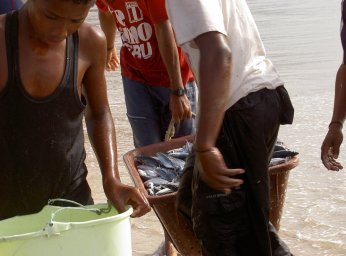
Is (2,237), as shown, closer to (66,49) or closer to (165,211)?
(66,49)

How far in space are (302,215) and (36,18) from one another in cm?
378

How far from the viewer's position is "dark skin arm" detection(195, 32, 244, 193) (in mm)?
3199

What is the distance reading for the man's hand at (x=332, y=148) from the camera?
4383 millimetres

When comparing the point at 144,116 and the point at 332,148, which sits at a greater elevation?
the point at 144,116

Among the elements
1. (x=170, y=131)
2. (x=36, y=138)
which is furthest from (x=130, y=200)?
(x=170, y=131)

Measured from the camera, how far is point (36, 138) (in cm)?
326

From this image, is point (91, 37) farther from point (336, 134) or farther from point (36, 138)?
point (336, 134)

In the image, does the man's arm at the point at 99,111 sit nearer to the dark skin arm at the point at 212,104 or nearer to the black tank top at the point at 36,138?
the black tank top at the point at 36,138

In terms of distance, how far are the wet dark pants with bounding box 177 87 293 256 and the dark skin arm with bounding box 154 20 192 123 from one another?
4.76 ft

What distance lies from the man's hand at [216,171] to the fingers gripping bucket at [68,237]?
499 mm

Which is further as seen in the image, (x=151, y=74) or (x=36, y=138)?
(x=151, y=74)

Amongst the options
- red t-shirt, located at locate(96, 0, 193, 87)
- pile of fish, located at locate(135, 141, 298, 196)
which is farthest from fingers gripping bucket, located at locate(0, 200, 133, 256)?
red t-shirt, located at locate(96, 0, 193, 87)

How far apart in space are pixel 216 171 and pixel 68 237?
0.78 metres

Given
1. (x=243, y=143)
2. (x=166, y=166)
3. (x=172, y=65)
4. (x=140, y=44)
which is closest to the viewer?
(x=243, y=143)
